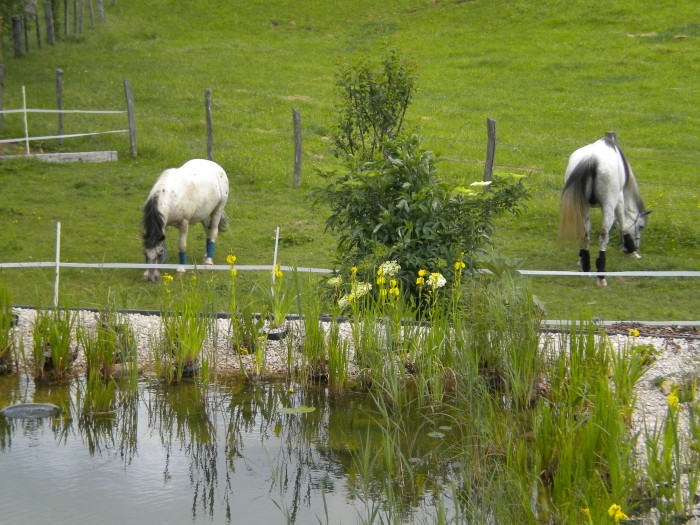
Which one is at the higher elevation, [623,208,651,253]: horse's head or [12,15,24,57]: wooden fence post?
[12,15,24,57]: wooden fence post

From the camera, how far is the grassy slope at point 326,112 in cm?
1297

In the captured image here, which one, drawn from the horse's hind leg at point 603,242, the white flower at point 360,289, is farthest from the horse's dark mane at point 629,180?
the white flower at point 360,289

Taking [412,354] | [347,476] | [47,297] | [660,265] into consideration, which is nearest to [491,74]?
[660,265]

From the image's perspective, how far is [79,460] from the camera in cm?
562

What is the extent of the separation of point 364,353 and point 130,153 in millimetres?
12804

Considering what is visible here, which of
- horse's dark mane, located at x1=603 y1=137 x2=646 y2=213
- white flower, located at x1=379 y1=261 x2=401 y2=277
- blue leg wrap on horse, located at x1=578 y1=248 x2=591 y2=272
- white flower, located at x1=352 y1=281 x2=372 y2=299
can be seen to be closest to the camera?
white flower, located at x1=352 y1=281 x2=372 y2=299

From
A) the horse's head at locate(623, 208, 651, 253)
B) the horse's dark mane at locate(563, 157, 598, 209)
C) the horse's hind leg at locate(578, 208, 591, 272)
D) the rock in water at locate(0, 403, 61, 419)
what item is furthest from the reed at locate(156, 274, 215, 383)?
the horse's head at locate(623, 208, 651, 253)

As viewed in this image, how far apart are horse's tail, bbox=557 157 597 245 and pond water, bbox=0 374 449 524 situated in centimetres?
575

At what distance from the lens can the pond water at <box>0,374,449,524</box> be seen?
4984mm

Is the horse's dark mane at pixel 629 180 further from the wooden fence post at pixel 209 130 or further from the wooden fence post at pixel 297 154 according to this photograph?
the wooden fence post at pixel 209 130

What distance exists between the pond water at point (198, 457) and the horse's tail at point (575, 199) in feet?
18.9

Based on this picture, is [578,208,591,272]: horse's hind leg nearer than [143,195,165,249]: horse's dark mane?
No

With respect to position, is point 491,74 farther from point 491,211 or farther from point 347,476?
point 347,476

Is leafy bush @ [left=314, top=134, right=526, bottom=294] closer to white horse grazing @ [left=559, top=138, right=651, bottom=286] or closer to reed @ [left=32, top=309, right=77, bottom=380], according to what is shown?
reed @ [left=32, top=309, right=77, bottom=380]
